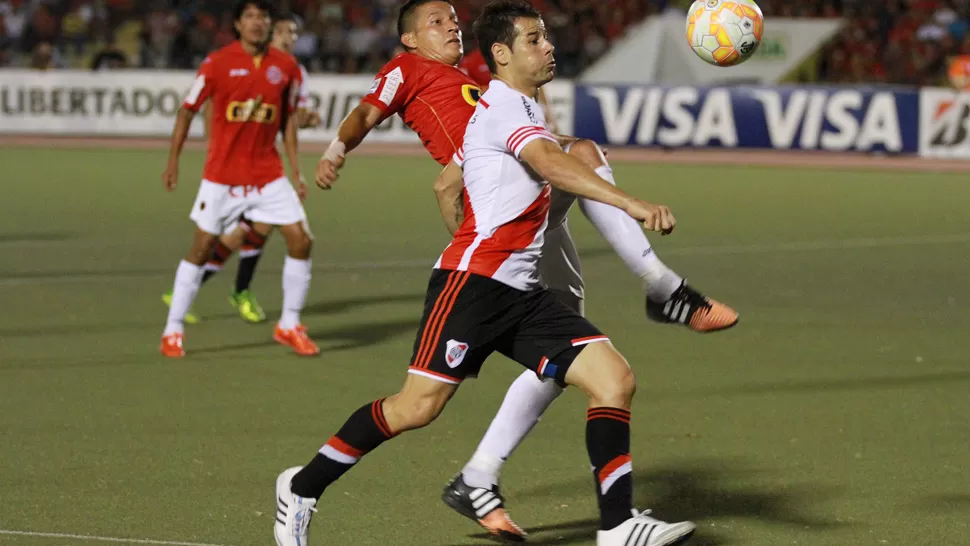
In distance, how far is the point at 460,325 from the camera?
5.04m

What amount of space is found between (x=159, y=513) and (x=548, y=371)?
1738 millimetres

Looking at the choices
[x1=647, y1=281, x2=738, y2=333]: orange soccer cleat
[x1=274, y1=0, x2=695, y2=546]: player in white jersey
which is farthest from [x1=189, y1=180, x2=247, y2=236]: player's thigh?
[x1=274, y1=0, x2=695, y2=546]: player in white jersey

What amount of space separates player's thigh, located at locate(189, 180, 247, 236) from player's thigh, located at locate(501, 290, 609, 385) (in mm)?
4786

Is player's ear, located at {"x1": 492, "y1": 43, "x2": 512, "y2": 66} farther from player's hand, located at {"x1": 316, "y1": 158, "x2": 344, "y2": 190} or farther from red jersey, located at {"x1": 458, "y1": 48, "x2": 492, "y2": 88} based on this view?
red jersey, located at {"x1": 458, "y1": 48, "x2": 492, "y2": 88}

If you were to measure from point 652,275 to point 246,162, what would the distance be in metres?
4.53

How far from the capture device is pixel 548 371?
16.6ft

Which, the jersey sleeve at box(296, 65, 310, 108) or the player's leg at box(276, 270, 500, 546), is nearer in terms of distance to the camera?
the player's leg at box(276, 270, 500, 546)

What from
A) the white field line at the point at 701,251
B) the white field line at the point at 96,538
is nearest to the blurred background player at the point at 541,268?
the white field line at the point at 96,538

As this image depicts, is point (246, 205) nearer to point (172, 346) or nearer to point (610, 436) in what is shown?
point (172, 346)

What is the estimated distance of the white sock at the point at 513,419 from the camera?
5.71 m

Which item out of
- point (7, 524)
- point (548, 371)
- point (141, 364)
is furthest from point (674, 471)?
point (141, 364)

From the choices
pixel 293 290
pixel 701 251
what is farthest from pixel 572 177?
pixel 701 251

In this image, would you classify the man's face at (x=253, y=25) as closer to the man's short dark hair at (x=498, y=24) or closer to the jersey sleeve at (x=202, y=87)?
the jersey sleeve at (x=202, y=87)

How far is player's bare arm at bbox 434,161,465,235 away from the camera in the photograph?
5680 mm
